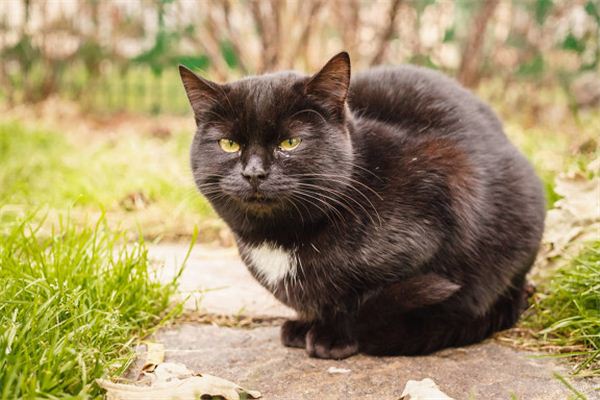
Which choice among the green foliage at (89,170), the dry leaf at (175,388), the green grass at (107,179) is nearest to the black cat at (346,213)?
the dry leaf at (175,388)

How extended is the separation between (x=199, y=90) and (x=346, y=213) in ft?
2.17

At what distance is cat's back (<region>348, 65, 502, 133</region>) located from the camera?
238cm

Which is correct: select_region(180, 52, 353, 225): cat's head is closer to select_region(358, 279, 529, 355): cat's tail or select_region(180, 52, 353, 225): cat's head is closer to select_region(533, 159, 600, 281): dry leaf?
select_region(358, 279, 529, 355): cat's tail

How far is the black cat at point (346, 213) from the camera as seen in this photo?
2027 millimetres

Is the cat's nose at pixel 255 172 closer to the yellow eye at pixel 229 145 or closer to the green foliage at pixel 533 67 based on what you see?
the yellow eye at pixel 229 145

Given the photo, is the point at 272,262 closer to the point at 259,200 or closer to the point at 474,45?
the point at 259,200

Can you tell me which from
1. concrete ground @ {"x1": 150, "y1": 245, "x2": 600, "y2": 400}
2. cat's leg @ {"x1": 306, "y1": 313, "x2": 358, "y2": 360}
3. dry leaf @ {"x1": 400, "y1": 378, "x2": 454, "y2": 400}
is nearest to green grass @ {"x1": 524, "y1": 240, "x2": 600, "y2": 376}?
concrete ground @ {"x1": 150, "y1": 245, "x2": 600, "y2": 400}

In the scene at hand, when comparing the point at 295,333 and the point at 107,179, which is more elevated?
the point at 107,179

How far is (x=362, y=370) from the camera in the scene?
6.45ft

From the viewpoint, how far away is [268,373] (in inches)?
76.6

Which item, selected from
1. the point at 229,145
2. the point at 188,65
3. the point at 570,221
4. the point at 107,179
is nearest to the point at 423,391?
the point at 229,145

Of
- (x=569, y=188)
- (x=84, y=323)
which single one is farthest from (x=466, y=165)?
(x=84, y=323)

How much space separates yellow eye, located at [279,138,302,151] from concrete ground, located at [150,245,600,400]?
702mm

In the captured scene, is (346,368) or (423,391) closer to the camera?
(423,391)
